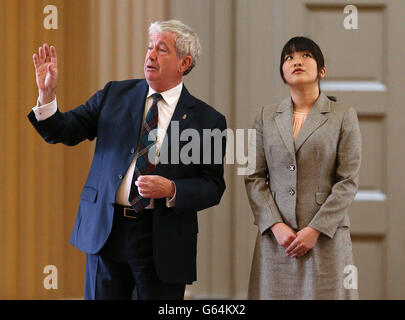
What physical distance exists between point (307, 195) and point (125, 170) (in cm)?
52

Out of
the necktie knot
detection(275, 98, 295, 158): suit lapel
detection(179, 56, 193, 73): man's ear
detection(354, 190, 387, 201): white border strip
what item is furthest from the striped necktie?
detection(354, 190, 387, 201): white border strip

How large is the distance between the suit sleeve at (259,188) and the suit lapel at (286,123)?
0.21 ft

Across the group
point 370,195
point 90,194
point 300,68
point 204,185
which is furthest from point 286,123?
point 370,195

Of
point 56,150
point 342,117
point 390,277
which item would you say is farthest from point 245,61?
point 390,277

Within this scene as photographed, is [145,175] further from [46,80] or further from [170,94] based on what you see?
[46,80]

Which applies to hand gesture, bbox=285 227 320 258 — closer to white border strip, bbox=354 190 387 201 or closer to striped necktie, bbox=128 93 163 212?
striped necktie, bbox=128 93 163 212

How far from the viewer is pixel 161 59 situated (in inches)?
58.6

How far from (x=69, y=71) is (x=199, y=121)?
834 mm

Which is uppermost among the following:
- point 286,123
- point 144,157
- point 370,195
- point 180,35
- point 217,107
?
point 180,35

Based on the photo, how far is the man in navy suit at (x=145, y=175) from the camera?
56.5 inches

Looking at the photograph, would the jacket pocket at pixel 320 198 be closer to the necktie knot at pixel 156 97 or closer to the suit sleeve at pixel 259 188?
the suit sleeve at pixel 259 188

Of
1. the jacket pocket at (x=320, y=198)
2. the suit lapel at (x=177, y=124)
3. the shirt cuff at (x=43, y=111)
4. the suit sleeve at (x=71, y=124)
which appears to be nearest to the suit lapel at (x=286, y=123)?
the jacket pocket at (x=320, y=198)

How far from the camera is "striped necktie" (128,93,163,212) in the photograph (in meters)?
1.43

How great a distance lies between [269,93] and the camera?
2.17 m
